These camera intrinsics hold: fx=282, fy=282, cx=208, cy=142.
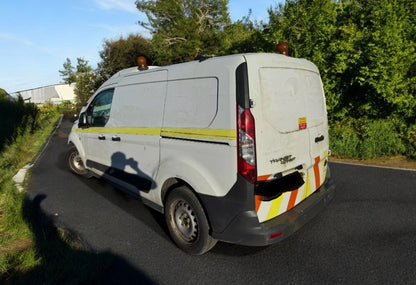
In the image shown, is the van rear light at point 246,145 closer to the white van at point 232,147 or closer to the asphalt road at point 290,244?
the white van at point 232,147

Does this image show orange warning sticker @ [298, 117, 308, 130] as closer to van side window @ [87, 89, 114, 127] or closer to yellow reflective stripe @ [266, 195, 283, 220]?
yellow reflective stripe @ [266, 195, 283, 220]

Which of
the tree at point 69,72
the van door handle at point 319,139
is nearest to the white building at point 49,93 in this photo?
the tree at point 69,72

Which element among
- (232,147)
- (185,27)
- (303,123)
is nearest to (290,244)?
(303,123)

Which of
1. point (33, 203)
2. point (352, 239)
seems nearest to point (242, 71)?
point (352, 239)

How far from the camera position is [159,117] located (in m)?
3.36

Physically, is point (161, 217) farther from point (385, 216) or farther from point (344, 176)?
point (344, 176)

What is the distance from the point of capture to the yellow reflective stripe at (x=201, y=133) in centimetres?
256

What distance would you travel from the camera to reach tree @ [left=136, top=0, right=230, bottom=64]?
21.9m

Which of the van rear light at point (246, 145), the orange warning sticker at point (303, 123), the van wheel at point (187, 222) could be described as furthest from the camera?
the orange warning sticker at point (303, 123)

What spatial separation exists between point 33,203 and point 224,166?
3.97m

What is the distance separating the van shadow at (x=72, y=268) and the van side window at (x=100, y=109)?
1.91 metres

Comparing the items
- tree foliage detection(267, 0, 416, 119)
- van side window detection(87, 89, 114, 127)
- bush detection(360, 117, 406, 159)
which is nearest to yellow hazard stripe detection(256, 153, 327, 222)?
van side window detection(87, 89, 114, 127)

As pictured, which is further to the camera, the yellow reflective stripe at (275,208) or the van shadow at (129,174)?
the van shadow at (129,174)

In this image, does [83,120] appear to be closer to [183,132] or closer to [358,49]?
[183,132]
